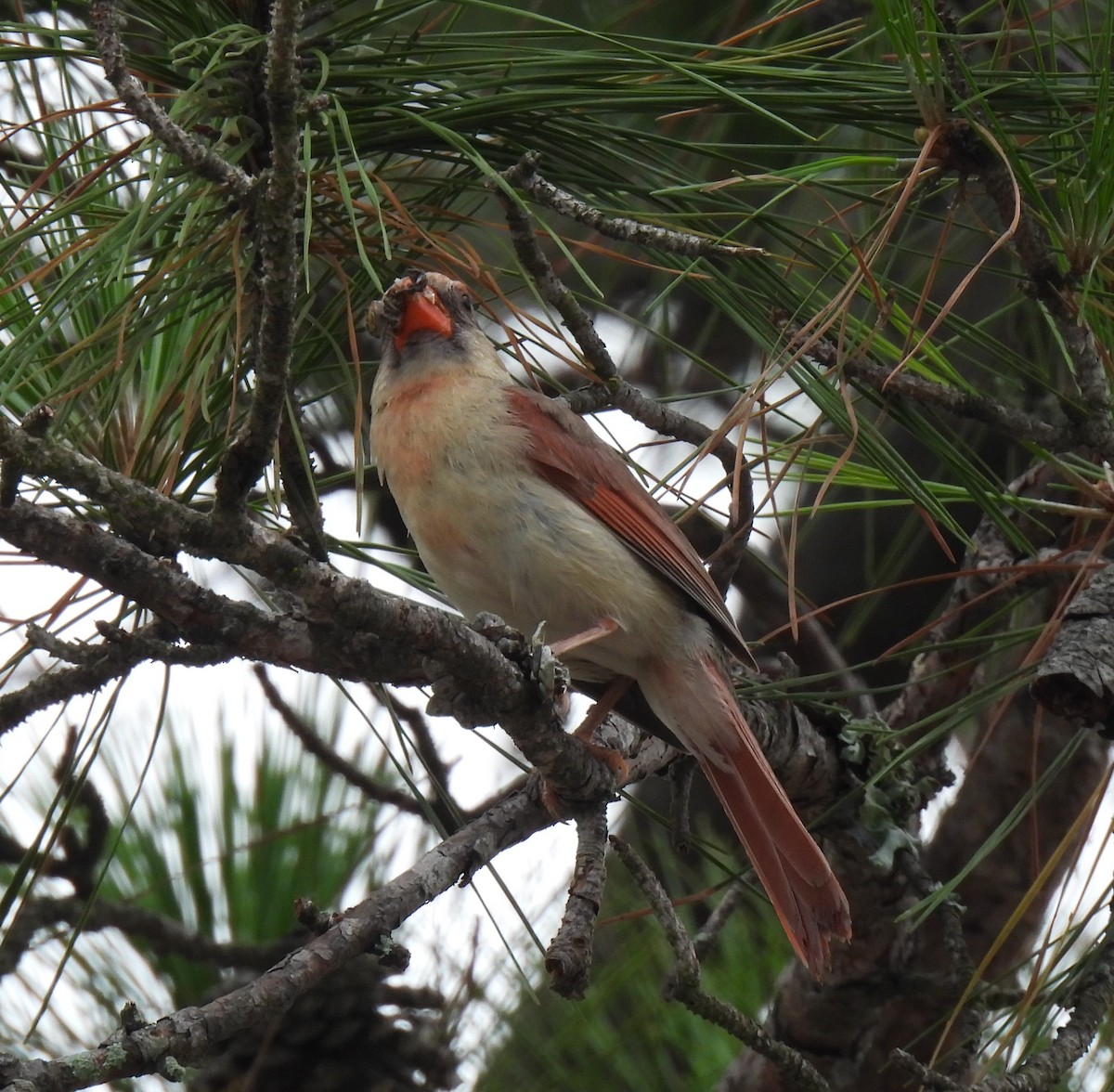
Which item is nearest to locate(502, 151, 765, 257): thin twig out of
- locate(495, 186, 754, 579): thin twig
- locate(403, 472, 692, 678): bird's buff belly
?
locate(495, 186, 754, 579): thin twig

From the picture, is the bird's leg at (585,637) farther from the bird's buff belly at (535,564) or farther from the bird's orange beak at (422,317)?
the bird's orange beak at (422,317)

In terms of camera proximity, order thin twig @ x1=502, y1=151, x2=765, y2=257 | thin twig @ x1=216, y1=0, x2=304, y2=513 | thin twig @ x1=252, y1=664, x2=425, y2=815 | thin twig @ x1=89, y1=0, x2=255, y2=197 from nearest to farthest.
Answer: thin twig @ x1=216, y1=0, x2=304, y2=513 < thin twig @ x1=89, y1=0, x2=255, y2=197 < thin twig @ x1=502, y1=151, x2=765, y2=257 < thin twig @ x1=252, y1=664, x2=425, y2=815

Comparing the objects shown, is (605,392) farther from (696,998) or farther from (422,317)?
(696,998)

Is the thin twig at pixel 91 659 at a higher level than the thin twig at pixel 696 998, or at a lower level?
higher

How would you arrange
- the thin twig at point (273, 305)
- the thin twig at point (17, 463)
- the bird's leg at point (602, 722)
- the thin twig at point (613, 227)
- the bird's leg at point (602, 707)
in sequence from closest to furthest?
the thin twig at point (17, 463), the thin twig at point (273, 305), the thin twig at point (613, 227), the bird's leg at point (602, 722), the bird's leg at point (602, 707)

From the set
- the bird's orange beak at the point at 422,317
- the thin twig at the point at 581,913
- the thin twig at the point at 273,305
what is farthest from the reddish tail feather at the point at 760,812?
the thin twig at the point at 273,305

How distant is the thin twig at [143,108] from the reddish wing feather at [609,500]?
1.33 metres

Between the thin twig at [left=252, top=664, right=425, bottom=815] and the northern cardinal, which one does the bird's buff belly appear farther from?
the thin twig at [left=252, top=664, right=425, bottom=815]

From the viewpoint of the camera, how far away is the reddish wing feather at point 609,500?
3143 millimetres

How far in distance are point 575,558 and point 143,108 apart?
1.45 meters

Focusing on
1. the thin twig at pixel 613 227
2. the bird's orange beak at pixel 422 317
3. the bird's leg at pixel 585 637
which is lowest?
the bird's leg at pixel 585 637

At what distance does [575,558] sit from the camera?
304 cm

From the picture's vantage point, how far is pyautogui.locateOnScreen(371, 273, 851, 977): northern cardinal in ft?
9.80

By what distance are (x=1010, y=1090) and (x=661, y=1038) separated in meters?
1.56
